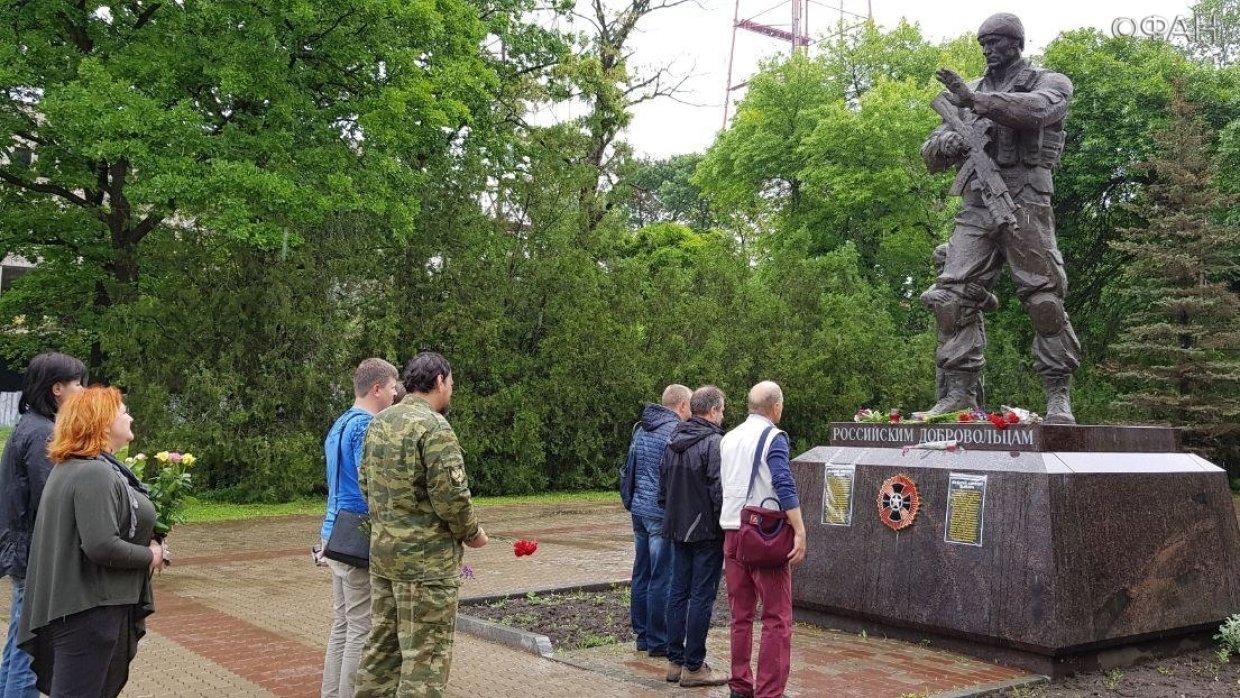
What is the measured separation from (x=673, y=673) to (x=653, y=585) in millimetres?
734

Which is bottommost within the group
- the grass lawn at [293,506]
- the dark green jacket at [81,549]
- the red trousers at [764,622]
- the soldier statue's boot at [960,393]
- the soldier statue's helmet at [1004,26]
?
the grass lawn at [293,506]

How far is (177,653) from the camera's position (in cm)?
731

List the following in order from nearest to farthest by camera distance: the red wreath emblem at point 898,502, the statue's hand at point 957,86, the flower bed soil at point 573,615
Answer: the red wreath emblem at point 898,502
the flower bed soil at point 573,615
the statue's hand at point 957,86

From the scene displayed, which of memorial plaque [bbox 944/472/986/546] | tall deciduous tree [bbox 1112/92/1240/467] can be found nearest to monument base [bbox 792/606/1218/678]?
memorial plaque [bbox 944/472/986/546]

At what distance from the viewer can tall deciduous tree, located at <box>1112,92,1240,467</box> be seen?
25.6 metres

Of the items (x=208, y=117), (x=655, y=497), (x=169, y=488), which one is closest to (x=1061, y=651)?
(x=655, y=497)

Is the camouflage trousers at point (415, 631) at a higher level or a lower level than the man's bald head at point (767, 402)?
lower

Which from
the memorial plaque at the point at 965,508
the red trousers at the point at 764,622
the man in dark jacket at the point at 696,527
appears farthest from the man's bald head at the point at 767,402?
the memorial plaque at the point at 965,508

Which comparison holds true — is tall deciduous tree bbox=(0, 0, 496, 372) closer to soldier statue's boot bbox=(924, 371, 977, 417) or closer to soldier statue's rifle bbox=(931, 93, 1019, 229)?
soldier statue's rifle bbox=(931, 93, 1019, 229)

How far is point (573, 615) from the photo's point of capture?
28.7 feet

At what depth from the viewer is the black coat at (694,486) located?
645 cm

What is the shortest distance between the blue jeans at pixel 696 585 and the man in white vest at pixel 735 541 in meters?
0.37

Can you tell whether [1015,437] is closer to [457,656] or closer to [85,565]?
[457,656]

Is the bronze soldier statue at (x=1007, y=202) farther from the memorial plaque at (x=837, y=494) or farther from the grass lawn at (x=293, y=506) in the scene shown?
the grass lawn at (x=293, y=506)
